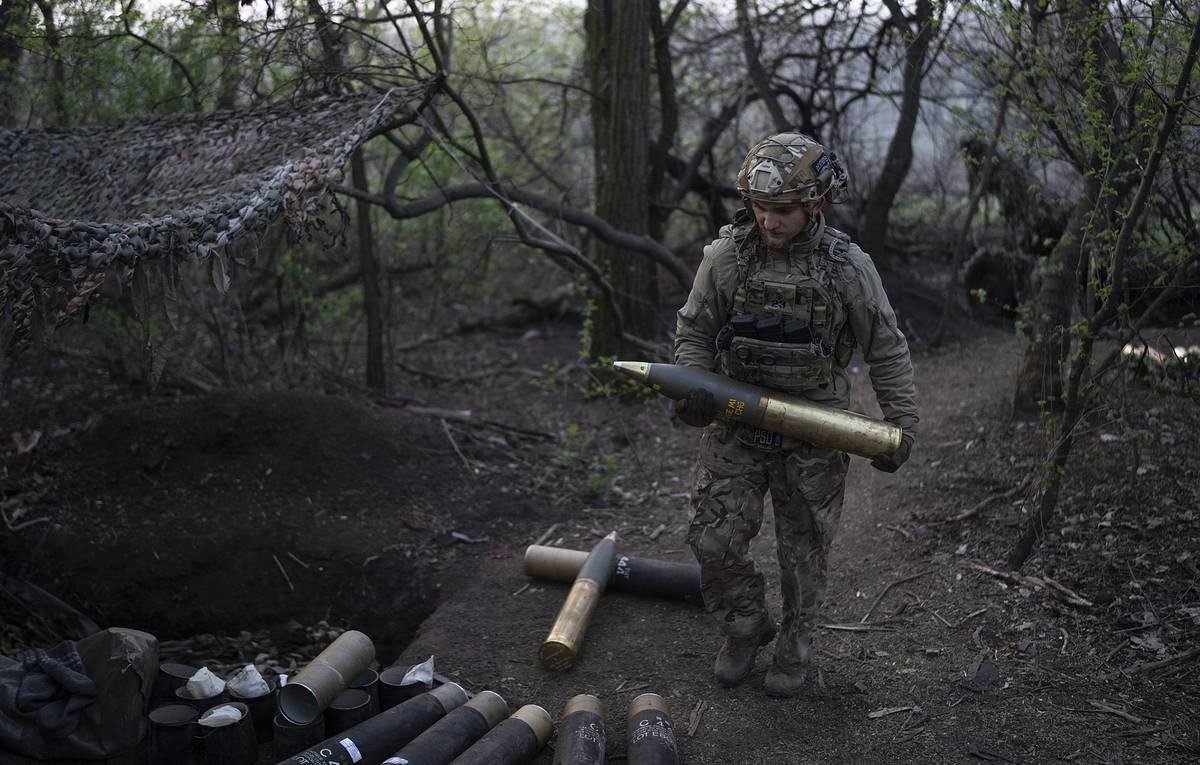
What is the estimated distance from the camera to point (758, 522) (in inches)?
160

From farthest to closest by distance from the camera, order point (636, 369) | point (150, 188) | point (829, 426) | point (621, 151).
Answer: point (621, 151)
point (150, 188)
point (636, 369)
point (829, 426)

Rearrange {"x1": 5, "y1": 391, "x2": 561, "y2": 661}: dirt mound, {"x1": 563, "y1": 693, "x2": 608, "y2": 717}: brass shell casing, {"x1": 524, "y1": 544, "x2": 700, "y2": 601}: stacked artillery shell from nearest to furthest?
{"x1": 563, "y1": 693, "x2": 608, "y2": 717}: brass shell casing
{"x1": 524, "y1": 544, "x2": 700, "y2": 601}: stacked artillery shell
{"x1": 5, "y1": 391, "x2": 561, "y2": 661}: dirt mound

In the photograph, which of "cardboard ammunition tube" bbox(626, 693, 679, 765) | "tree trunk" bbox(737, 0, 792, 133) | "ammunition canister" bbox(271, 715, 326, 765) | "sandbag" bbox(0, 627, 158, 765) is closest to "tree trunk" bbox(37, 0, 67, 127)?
"sandbag" bbox(0, 627, 158, 765)

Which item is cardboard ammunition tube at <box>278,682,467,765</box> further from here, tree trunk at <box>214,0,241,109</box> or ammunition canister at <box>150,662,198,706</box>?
tree trunk at <box>214,0,241,109</box>

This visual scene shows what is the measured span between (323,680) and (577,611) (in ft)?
3.97

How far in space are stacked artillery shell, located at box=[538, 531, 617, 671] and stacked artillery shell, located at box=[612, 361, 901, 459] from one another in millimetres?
1301

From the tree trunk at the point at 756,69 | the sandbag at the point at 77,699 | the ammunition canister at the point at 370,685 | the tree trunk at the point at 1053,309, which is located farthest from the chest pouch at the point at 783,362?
the tree trunk at the point at 756,69

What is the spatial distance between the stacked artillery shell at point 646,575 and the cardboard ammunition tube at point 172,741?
203 centimetres

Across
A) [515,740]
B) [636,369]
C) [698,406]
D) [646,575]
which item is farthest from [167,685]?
[698,406]

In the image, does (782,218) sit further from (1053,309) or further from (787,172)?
(1053,309)

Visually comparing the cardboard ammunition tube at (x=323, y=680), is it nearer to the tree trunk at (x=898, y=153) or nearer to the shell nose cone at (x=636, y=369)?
the shell nose cone at (x=636, y=369)

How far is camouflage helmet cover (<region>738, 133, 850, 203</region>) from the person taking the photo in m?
3.69

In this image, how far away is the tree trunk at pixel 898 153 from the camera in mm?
8461

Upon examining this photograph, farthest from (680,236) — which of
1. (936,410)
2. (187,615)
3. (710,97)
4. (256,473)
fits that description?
(187,615)
